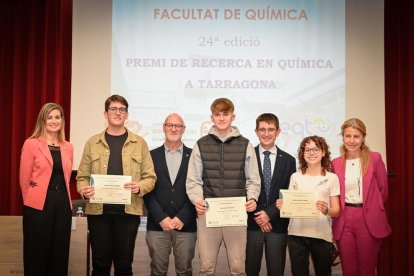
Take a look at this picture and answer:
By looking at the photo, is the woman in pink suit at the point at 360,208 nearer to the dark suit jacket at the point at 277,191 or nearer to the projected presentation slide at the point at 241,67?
the dark suit jacket at the point at 277,191

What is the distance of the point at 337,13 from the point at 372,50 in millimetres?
655

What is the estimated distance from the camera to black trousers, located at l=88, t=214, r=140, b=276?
11.8 feet

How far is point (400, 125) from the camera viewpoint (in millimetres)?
5488

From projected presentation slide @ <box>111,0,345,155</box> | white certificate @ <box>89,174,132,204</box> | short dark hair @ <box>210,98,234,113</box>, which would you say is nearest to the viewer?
white certificate @ <box>89,174,132,204</box>

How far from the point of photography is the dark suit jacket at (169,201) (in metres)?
3.76

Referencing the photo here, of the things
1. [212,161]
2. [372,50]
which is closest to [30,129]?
→ [212,161]

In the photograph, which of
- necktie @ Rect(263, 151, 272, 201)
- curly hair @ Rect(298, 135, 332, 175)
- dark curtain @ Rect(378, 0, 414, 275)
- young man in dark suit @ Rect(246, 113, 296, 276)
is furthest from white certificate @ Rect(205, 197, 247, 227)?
dark curtain @ Rect(378, 0, 414, 275)

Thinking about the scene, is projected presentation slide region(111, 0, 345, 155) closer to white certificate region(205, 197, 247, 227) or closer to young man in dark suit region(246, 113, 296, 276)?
young man in dark suit region(246, 113, 296, 276)

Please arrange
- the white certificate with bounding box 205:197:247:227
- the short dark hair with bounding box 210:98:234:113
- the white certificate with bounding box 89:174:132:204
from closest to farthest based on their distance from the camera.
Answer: the white certificate with bounding box 205:197:247:227
the white certificate with bounding box 89:174:132:204
the short dark hair with bounding box 210:98:234:113

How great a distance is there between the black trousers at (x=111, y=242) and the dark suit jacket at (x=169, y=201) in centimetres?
22

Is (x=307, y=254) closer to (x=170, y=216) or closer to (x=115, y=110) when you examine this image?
(x=170, y=216)

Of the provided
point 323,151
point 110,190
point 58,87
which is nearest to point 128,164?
point 110,190

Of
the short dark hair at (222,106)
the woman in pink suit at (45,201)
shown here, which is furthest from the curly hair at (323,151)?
the woman in pink suit at (45,201)

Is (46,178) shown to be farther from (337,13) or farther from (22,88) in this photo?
(337,13)
